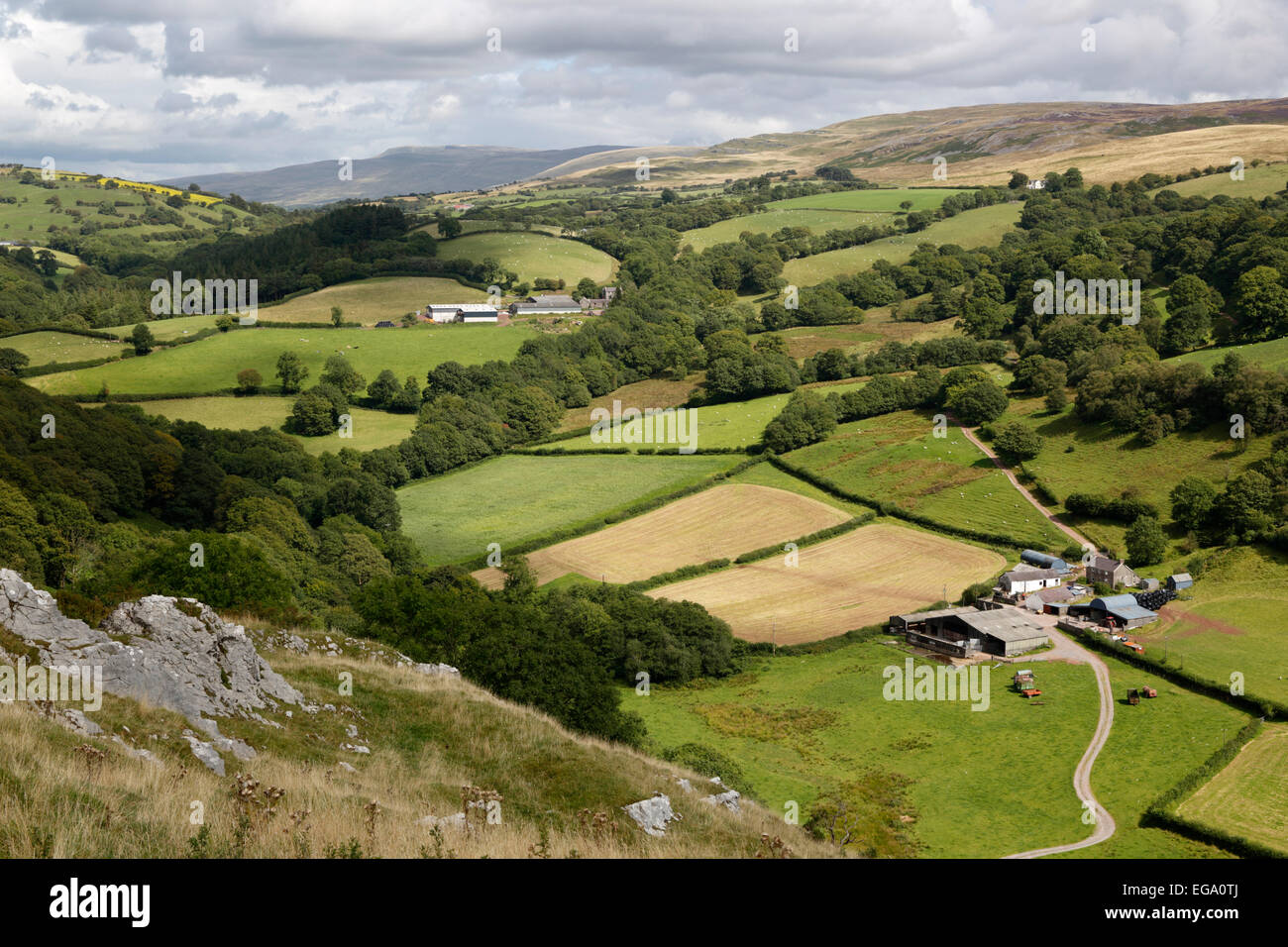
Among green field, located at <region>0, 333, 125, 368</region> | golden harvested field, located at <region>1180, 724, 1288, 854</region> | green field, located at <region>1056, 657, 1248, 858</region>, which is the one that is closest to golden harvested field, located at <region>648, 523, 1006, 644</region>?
green field, located at <region>1056, 657, 1248, 858</region>

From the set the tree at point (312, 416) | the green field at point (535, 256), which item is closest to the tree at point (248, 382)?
the tree at point (312, 416)

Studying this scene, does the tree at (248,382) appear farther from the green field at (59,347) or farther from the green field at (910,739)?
→ the green field at (910,739)

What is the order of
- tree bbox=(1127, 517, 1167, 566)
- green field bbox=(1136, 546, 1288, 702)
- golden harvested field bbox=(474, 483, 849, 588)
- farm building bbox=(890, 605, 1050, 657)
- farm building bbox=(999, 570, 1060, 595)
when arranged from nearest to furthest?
green field bbox=(1136, 546, 1288, 702) < farm building bbox=(890, 605, 1050, 657) < farm building bbox=(999, 570, 1060, 595) < tree bbox=(1127, 517, 1167, 566) < golden harvested field bbox=(474, 483, 849, 588)

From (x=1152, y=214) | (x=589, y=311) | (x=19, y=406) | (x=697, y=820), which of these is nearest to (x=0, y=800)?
(x=697, y=820)

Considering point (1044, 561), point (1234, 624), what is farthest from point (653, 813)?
point (1044, 561)

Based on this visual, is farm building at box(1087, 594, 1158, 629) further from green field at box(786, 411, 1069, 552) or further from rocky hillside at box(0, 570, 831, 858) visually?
rocky hillside at box(0, 570, 831, 858)

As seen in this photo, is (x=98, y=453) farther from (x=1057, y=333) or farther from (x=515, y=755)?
(x=1057, y=333)
